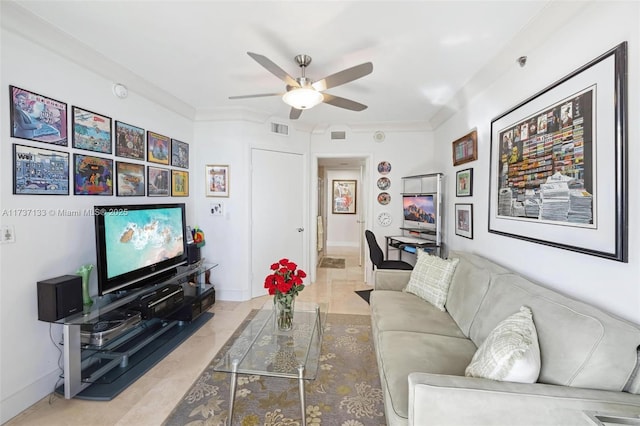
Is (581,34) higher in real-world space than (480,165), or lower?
higher

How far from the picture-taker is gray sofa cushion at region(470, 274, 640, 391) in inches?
41.3

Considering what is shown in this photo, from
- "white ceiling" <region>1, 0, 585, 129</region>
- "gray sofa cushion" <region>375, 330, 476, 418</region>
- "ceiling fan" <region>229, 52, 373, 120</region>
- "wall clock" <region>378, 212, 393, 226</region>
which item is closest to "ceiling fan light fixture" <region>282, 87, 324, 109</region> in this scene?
"ceiling fan" <region>229, 52, 373, 120</region>

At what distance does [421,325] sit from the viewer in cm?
199

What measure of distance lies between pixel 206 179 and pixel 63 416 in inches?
107

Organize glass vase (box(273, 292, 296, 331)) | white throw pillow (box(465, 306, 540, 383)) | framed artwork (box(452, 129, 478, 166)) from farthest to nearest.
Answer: framed artwork (box(452, 129, 478, 166)), glass vase (box(273, 292, 296, 331)), white throw pillow (box(465, 306, 540, 383))

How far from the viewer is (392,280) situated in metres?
2.85

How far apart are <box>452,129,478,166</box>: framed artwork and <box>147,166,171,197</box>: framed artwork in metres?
3.44

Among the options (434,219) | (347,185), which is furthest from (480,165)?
(347,185)

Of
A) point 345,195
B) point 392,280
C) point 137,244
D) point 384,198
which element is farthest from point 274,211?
point 345,195

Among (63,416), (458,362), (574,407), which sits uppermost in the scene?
(574,407)

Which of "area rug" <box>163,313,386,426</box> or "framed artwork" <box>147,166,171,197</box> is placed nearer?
"area rug" <box>163,313,386,426</box>

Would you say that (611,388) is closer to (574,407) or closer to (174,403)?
(574,407)

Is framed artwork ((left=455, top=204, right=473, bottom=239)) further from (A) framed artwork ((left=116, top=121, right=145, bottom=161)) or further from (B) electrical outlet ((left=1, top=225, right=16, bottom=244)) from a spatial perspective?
(B) electrical outlet ((left=1, top=225, right=16, bottom=244))

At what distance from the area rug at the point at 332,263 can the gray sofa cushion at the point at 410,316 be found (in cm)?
316
